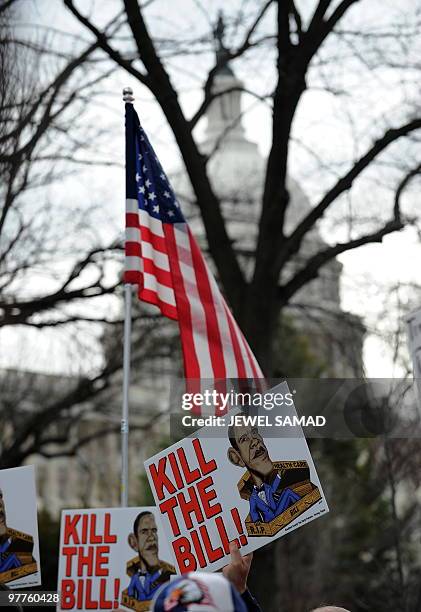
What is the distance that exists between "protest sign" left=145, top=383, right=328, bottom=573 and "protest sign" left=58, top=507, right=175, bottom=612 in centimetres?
36

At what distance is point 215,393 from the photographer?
781cm

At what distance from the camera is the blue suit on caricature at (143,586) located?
6082mm

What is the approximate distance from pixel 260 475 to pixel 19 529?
1.60 meters

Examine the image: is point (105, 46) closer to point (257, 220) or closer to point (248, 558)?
point (257, 220)

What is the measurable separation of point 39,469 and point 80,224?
45.8 metres

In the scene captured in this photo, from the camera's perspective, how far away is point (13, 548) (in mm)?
6180

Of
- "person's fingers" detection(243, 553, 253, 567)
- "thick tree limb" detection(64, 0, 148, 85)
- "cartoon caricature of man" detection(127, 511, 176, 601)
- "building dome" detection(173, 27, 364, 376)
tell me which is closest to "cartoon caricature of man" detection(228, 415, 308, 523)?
"person's fingers" detection(243, 553, 253, 567)

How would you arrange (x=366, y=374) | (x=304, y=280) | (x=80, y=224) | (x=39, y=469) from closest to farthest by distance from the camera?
(x=304, y=280)
(x=366, y=374)
(x=80, y=224)
(x=39, y=469)

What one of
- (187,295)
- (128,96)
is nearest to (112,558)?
(187,295)

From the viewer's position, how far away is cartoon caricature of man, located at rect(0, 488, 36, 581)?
6.13 m

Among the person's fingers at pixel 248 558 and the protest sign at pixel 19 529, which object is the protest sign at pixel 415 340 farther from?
the protest sign at pixel 19 529

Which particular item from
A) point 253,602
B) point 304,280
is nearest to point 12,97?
point 304,280

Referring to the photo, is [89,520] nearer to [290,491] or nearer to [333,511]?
[290,491]

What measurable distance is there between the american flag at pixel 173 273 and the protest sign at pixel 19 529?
77.5 inches
